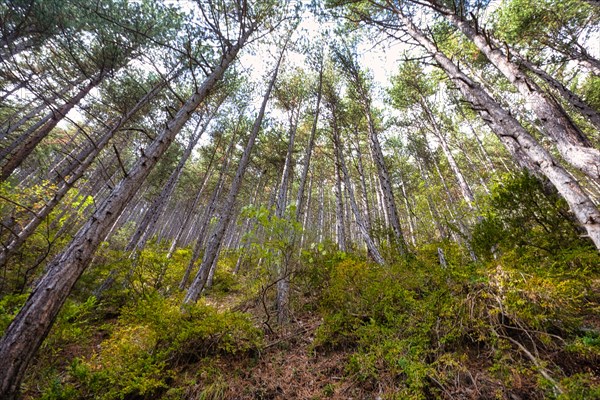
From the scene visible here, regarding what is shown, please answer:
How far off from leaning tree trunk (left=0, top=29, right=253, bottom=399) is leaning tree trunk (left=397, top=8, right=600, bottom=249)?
5.85m

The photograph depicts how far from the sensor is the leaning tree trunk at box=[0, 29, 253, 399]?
2.04 metres

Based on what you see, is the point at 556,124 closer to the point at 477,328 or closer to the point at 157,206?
the point at 477,328

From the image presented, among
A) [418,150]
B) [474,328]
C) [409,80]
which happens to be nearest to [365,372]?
[474,328]

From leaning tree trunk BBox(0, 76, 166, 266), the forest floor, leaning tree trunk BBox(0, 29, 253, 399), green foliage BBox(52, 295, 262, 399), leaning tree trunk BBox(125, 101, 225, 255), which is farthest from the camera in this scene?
leaning tree trunk BBox(125, 101, 225, 255)

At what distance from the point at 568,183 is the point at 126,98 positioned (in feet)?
48.9

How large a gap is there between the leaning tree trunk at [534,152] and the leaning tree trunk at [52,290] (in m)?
5.85

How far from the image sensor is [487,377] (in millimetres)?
2486

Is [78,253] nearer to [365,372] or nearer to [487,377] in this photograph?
[365,372]

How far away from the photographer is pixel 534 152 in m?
3.40

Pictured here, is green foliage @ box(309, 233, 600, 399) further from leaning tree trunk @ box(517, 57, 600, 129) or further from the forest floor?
leaning tree trunk @ box(517, 57, 600, 129)

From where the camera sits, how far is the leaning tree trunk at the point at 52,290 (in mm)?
2043

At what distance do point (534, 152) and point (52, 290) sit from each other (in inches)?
256

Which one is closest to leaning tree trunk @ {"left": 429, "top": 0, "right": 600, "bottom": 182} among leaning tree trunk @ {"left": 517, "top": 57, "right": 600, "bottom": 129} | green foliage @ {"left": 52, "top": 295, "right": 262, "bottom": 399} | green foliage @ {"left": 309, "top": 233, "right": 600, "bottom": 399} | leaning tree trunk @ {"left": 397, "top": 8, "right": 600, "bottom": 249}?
leaning tree trunk @ {"left": 397, "top": 8, "right": 600, "bottom": 249}

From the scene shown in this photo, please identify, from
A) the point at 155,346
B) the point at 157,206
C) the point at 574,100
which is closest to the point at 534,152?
the point at 155,346
